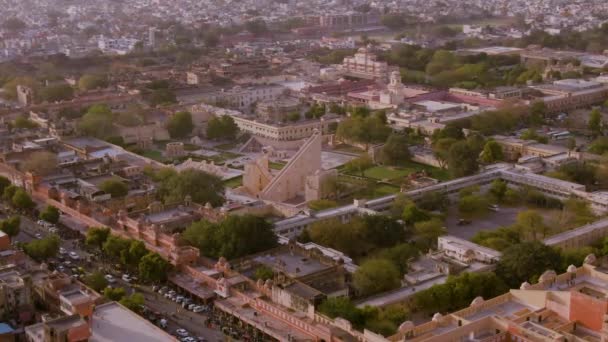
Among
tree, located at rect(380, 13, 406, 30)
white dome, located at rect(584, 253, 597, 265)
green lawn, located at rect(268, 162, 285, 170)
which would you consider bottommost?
tree, located at rect(380, 13, 406, 30)

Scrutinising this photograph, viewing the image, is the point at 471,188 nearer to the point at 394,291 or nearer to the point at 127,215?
the point at 394,291

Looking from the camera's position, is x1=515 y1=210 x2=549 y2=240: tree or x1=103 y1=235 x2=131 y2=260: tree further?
x1=515 y1=210 x2=549 y2=240: tree

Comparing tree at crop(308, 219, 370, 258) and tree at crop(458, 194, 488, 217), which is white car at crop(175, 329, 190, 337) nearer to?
tree at crop(308, 219, 370, 258)

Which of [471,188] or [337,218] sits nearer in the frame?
[337,218]

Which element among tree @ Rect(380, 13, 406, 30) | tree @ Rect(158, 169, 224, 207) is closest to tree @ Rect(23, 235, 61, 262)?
tree @ Rect(158, 169, 224, 207)

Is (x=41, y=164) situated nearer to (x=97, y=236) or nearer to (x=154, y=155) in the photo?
(x=154, y=155)

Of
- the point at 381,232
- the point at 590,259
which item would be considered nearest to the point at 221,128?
the point at 381,232

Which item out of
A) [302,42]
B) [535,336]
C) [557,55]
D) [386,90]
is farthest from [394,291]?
[302,42]
